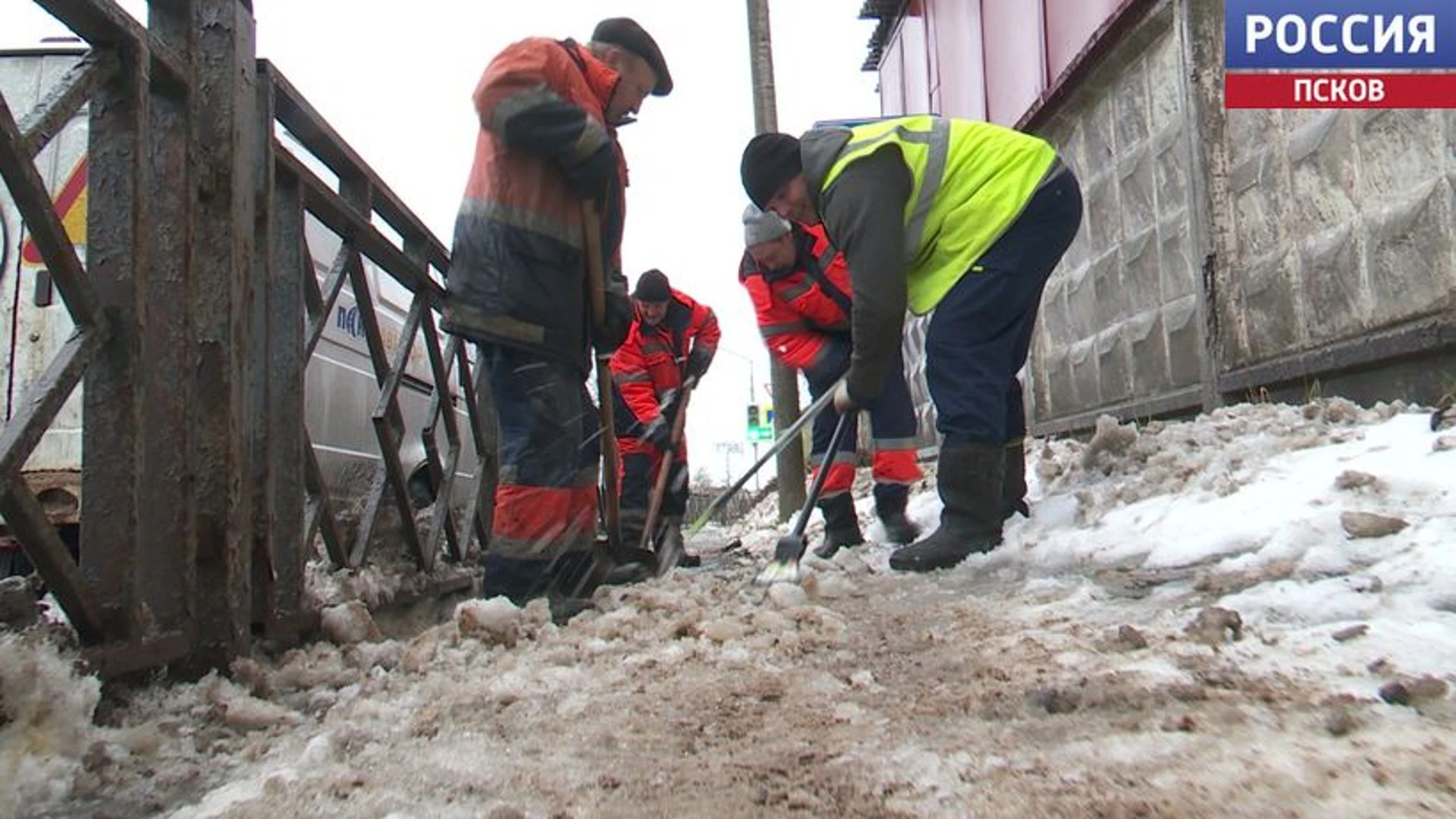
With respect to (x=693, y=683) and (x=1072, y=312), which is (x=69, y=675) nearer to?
(x=693, y=683)

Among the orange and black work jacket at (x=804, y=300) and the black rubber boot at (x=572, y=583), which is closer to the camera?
the black rubber boot at (x=572, y=583)

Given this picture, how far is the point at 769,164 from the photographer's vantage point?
3330 millimetres

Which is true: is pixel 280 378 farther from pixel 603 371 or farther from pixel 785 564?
pixel 785 564

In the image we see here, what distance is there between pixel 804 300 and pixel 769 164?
3.92 ft

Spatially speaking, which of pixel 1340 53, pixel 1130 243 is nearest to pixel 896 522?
pixel 1130 243

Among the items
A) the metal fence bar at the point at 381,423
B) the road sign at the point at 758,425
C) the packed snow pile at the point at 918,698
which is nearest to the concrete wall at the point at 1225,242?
the packed snow pile at the point at 918,698

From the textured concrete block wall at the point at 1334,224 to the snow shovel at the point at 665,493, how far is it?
2.50 meters

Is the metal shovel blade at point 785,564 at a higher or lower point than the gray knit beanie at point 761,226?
lower

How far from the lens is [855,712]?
64.1 inches

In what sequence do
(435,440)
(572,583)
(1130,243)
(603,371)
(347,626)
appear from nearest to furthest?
(347,626)
(572,583)
(603,371)
(435,440)
(1130,243)

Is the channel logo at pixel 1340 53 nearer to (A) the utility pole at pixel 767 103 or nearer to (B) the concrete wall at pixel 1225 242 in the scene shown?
(B) the concrete wall at pixel 1225 242

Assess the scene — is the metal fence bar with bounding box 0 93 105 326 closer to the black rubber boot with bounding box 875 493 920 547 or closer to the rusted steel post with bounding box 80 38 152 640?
the rusted steel post with bounding box 80 38 152 640

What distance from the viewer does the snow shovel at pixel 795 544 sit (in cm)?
316

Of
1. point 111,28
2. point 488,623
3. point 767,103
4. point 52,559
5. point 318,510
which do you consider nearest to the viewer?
point 52,559
